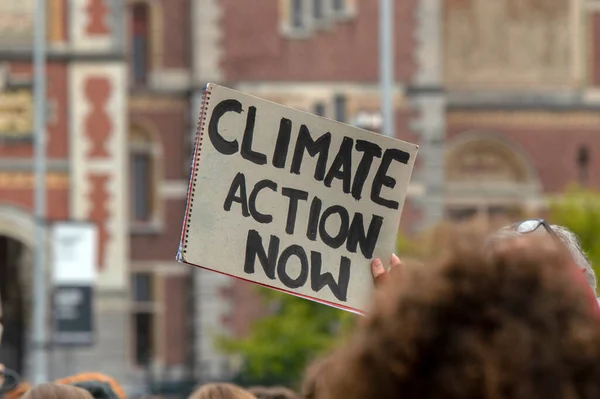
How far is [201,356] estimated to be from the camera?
3083cm

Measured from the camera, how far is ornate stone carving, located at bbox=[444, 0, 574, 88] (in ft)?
106

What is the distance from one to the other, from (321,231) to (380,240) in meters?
0.15

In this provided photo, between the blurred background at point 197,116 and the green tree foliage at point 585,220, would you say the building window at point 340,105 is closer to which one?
the blurred background at point 197,116

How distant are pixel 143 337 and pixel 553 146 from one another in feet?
26.1

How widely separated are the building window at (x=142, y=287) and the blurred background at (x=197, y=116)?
0.02 metres

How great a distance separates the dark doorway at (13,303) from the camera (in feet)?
95.0

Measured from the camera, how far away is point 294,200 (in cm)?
428

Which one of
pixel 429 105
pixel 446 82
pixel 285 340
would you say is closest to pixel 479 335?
pixel 285 340

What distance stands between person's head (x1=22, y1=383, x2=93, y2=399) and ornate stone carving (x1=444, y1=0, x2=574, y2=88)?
2771 centimetres

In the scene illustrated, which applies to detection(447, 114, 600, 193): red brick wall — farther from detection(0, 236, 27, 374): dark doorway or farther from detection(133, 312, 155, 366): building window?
detection(0, 236, 27, 374): dark doorway

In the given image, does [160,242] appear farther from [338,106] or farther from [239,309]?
[338,106]

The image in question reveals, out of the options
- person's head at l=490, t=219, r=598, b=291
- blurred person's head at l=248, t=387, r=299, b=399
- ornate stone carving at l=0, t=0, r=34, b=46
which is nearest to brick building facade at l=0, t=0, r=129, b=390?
ornate stone carving at l=0, t=0, r=34, b=46

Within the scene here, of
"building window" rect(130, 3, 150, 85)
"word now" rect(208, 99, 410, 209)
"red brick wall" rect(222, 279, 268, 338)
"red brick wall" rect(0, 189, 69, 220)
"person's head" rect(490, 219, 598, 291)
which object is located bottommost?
"red brick wall" rect(222, 279, 268, 338)

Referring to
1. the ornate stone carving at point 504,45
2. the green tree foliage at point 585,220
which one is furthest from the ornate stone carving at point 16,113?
the ornate stone carving at point 504,45
